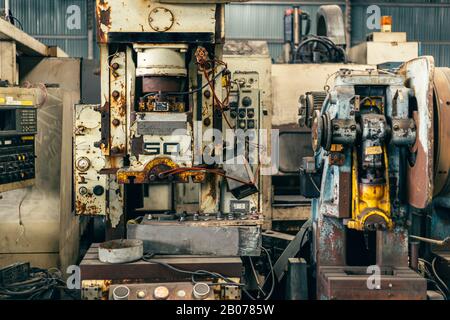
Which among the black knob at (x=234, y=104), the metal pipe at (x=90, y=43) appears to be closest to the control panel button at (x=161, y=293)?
the black knob at (x=234, y=104)

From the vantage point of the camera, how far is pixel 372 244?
2.22 m

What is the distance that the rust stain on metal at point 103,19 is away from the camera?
2.00m

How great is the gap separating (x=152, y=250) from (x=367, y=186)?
843 mm

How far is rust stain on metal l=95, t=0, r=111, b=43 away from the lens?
2.00 m

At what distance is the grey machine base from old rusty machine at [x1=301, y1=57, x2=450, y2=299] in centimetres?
31

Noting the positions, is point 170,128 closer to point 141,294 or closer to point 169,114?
point 169,114

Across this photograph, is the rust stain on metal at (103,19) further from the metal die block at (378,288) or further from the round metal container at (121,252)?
the metal die block at (378,288)

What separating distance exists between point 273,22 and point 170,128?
743 centimetres

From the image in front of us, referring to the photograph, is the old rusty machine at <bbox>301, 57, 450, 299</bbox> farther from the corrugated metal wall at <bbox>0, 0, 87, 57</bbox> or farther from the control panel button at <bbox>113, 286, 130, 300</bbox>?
the corrugated metal wall at <bbox>0, 0, 87, 57</bbox>

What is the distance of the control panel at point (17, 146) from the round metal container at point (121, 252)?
0.80m
